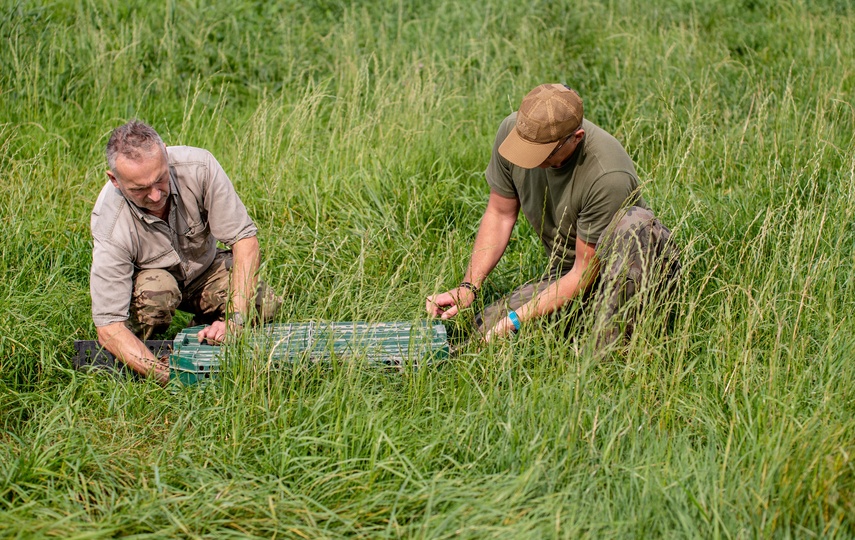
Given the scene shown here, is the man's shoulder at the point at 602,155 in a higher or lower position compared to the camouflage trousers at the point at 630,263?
higher

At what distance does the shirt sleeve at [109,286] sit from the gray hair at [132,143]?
1.26 feet

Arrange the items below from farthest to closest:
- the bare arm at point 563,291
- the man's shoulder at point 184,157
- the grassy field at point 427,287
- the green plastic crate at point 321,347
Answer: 1. the man's shoulder at point 184,157
2. the bare arm at point 563,291
3. the green plastic crate at point 321,347
4. the grassy field at point 427,287

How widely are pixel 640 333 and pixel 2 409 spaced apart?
2641 millimetres

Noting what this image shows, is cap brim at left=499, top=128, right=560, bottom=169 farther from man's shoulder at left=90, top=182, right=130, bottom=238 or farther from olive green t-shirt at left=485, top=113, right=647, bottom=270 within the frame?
Result: man's shoulder at left=90, top=182, right=130, bottom=238

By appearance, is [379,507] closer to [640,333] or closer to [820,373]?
[640,333]

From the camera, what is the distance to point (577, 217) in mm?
4008

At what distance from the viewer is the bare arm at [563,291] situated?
362cm

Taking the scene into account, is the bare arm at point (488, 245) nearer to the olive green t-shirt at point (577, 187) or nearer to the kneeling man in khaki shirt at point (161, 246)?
the olive green t-shirt at point (577, 187)

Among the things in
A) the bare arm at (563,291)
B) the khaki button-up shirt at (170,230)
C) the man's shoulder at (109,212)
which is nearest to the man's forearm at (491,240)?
the bare arm at (563,291)

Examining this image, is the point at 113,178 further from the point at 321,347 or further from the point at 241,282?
the point at 321,347

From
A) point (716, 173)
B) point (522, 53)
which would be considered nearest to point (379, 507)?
point (716, 173)

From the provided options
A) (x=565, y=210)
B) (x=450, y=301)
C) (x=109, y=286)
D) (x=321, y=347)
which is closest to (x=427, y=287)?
(x=450, y=301)

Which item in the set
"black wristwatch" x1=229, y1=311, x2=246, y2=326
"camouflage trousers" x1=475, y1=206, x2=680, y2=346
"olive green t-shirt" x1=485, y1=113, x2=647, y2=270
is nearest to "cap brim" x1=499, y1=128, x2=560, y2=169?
"olive green t-shirt" x1=485, y1=113, x2=647, y2=270

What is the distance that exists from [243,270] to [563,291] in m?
1.47
